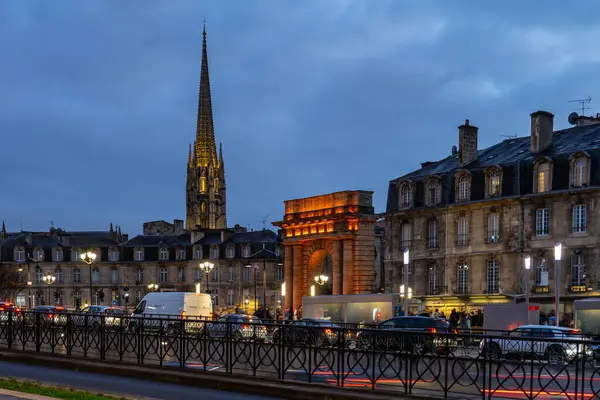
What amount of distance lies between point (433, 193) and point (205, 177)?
131m

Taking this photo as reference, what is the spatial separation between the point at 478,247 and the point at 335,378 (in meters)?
39.1

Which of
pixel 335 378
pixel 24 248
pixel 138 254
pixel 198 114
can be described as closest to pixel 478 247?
pixel 335 378

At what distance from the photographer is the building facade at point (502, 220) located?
167 ft

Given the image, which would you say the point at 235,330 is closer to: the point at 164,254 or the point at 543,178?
the point at 543,178

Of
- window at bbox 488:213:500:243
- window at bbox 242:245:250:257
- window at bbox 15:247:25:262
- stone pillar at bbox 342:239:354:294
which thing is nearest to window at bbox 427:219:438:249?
window at bbox 488:213:500:243

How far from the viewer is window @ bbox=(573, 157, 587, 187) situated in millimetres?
50344

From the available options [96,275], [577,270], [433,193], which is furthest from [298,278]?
[96,275]

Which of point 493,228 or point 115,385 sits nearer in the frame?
point 115,385

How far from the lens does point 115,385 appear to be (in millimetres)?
19922

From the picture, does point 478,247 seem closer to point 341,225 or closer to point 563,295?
point 563,295

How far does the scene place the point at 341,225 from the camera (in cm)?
6781

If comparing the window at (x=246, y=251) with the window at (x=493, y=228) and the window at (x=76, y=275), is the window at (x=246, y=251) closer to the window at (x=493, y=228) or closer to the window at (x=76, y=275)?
the window at (x=76, y=275)

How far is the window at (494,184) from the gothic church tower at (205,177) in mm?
125462

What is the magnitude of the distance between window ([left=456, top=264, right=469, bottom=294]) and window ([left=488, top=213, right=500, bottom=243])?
8.50ft
